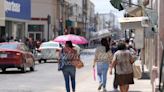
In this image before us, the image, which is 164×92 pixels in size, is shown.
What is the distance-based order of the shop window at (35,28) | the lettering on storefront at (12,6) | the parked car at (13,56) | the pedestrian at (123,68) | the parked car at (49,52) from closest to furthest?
the pedestrian at (123,68) < the parked car at (13,56) < the parked car at (49,52) < the lettering on storefront at (12,6) < the shop window at (35,28)

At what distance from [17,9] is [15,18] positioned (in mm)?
1192

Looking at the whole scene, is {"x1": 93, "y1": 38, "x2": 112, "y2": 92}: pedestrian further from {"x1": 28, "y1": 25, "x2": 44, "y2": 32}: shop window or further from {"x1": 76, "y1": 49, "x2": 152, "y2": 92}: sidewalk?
{"x1": 28, "y1": 25, "x2": 44, "y2": 32}: shop window

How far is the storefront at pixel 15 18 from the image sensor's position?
49.6m

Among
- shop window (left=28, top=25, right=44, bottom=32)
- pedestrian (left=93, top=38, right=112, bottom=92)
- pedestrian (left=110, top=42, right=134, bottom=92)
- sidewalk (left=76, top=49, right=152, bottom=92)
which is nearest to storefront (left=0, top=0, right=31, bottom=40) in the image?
Answer: shop window (left=28, top=25, right=44, bottom=32)

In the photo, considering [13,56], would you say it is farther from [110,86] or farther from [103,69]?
[103,69]

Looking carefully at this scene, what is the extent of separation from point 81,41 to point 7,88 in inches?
149

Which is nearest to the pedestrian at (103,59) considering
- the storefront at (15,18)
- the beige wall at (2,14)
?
the beige wall at (2,14)

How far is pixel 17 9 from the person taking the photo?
52.9 metres

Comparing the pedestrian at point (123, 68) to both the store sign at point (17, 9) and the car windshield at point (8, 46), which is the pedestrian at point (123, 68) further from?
the store sign at point (17, 9)

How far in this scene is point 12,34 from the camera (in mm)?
53906

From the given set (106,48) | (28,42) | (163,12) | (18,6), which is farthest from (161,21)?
(18,6)

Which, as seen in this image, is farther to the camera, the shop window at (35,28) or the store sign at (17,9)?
the shop window at (35,28)

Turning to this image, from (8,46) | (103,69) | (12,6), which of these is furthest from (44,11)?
(103,69)

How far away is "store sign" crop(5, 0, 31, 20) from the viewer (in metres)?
49.3
